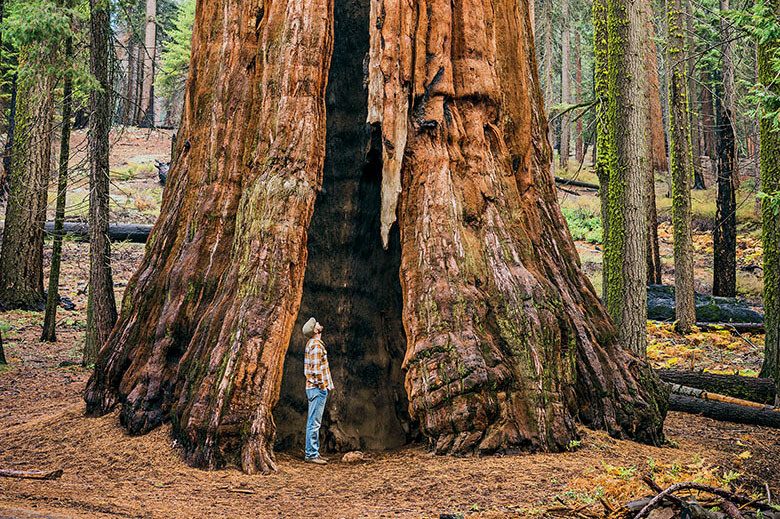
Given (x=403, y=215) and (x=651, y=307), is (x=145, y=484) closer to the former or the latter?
(x=403, y=215)

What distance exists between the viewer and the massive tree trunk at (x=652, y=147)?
61.5 ft

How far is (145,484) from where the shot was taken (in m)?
5.46

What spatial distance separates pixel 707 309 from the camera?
16.6 m

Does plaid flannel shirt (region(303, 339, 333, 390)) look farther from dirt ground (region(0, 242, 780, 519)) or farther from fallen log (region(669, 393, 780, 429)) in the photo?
fallen log (region(669, 393, 780, 429))

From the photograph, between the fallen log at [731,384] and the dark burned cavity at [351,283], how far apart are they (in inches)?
203

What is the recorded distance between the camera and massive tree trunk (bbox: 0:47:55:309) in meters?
15.5

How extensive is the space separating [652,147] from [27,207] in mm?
23315

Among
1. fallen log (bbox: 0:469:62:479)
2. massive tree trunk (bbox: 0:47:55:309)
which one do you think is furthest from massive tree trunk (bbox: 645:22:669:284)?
massive tree trunk (bbox: 0:47:55:309)

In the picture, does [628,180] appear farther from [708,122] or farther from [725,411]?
[708,122]

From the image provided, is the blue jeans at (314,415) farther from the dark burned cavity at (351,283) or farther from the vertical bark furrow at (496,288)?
the vertical bark furrow at (496,288)

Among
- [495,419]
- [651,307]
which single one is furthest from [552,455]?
[651,307]

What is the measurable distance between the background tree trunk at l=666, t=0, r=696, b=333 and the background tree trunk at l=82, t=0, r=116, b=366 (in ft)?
38.8

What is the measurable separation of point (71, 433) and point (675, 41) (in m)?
15.7

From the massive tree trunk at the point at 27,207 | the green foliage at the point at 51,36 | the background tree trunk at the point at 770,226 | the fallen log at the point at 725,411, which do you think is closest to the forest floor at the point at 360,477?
the fallen log at the point at 725,411
